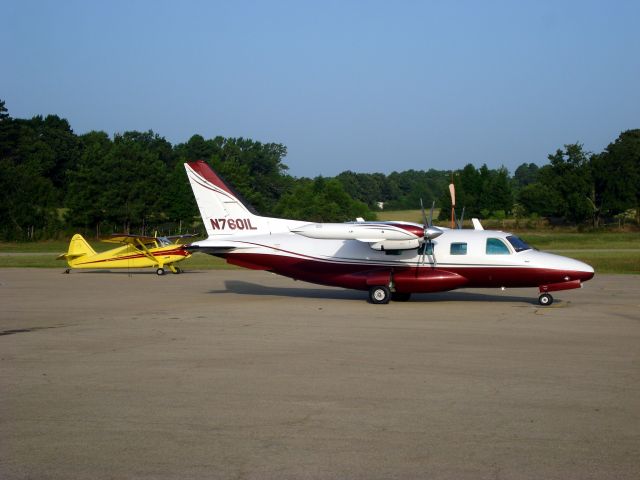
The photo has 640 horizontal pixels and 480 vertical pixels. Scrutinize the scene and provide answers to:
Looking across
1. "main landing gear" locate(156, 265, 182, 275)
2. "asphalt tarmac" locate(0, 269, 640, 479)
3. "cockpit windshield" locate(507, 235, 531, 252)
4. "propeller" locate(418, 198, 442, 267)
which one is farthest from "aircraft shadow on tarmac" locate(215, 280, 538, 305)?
"main landing gear" locate(156, 265, 182, 275)

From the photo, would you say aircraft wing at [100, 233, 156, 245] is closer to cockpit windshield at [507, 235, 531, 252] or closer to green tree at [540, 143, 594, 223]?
cockpit windshield at [507, 235, 531, 252]

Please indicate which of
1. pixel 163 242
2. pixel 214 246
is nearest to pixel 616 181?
pixel 163 242

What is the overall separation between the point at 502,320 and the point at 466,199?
233ft

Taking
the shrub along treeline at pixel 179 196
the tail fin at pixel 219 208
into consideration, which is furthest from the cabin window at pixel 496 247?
the shrub along treeline at pixel 179 196

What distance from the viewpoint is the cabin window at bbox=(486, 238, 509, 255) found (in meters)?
20.3

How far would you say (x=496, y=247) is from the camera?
20.4 meters

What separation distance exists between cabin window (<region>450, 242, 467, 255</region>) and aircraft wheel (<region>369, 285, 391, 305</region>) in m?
2.05

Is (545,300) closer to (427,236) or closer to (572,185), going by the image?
(427,236)

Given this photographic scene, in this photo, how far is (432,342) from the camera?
1377cm

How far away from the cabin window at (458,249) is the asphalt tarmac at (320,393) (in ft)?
6.25

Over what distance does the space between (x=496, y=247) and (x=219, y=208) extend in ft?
26.3

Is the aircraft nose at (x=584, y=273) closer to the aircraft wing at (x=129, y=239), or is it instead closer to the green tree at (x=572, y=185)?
the aircraft wing at (x=129, y=239)

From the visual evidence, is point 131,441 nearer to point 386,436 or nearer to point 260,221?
point 386,436

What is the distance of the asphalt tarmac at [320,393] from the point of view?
22.2ft
